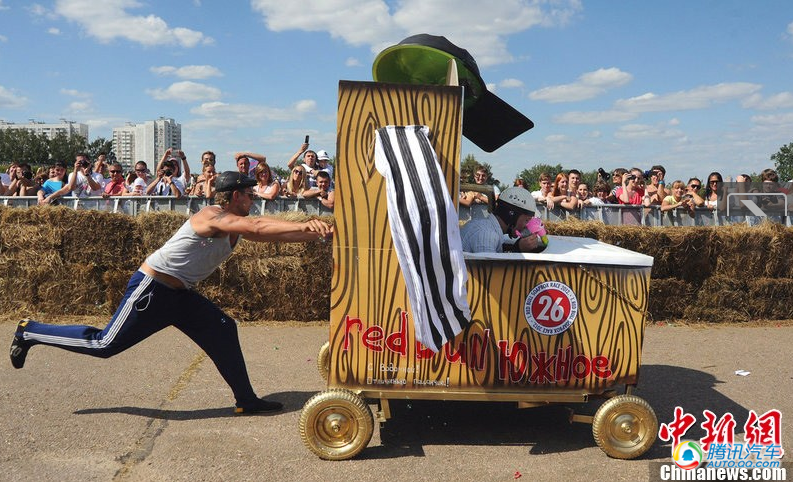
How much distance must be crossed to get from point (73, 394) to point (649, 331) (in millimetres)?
6234

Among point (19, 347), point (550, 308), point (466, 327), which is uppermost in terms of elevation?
point (550, 308)

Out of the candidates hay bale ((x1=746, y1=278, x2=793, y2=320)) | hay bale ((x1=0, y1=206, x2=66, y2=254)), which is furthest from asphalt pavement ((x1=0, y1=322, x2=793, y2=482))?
hay bale ((x1=746, y1=278, x2=793, y2=320))

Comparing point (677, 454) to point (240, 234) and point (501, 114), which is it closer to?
point (501, 114)

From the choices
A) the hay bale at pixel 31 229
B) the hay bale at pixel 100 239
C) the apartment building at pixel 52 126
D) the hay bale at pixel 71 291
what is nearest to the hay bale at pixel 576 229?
the hay bale at pixel 100 239

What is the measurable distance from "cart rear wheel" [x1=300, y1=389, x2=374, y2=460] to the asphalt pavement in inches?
3.6

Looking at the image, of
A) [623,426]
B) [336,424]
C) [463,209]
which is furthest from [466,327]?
[463,209]

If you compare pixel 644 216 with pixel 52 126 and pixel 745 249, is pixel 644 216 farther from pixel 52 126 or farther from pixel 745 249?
pixel 52 126

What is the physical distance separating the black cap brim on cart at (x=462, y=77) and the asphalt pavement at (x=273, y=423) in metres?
2.22

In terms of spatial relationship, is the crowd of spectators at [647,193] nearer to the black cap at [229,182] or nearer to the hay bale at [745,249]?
the hay bale at [745,249]

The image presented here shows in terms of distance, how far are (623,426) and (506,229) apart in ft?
5.43

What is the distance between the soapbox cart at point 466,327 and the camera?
13.2ft

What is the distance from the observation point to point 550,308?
13.8 ft

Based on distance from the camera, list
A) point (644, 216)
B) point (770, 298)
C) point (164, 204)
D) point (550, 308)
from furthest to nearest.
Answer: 1. point (644, 216)
2. point (164, 204)
3. point (770, 298)
4. point (550, 308)

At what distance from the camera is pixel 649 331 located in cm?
805
